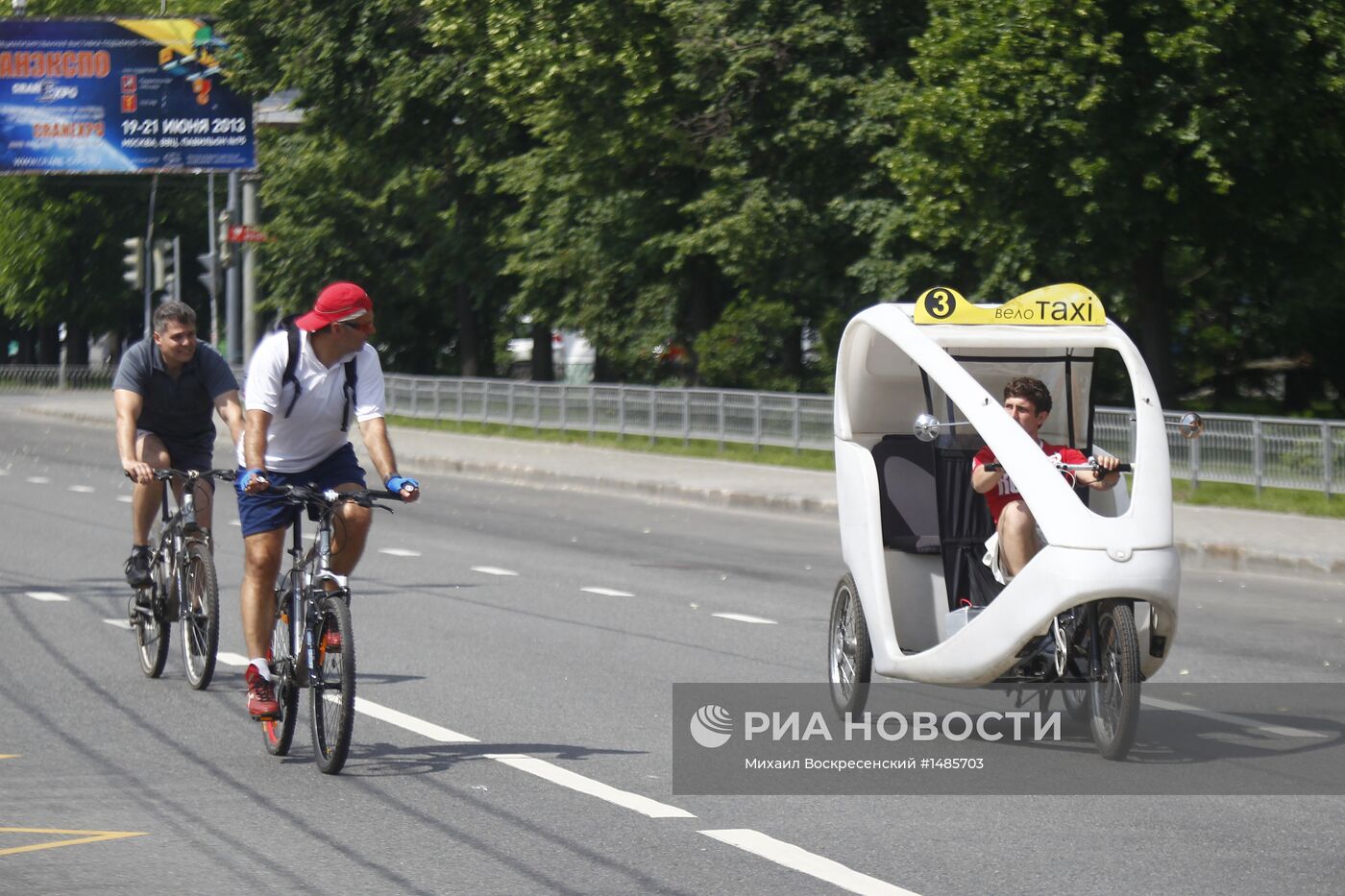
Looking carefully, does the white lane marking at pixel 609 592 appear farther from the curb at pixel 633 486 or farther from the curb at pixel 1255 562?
the curb at pixel 633 486

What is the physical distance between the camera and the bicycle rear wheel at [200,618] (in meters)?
9.19

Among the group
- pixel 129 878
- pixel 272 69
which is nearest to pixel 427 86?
pixel 272 69

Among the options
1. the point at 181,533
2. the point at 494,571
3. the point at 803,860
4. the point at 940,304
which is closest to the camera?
the point at 803,860

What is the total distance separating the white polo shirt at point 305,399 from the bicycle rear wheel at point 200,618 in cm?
133

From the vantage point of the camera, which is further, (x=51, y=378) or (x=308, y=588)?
(x=51, y=378)

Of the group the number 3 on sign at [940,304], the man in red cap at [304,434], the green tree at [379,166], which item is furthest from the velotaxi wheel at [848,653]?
the green tree at [379,166]

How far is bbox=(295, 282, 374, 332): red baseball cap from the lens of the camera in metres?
7.55

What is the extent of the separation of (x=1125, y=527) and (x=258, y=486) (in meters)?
3.19

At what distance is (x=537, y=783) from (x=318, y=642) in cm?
96

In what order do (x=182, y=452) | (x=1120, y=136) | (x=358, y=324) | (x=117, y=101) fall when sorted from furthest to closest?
(x=117, y=101)
(x=1120, y=136)
(x=182, y=452)
(x=358, y=324)

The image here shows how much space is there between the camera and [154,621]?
9766 millimetres

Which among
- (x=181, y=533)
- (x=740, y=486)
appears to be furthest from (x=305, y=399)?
(x=740, y=486)

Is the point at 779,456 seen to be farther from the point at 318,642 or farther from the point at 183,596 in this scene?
the point at 318,642

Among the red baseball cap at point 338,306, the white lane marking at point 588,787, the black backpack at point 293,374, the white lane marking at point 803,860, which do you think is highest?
the red baseball cap at point 338,306
